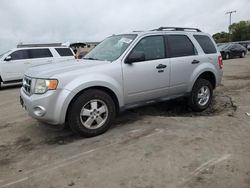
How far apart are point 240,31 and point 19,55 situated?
246ft

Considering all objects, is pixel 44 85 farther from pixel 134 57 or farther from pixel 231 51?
pixel 231 51

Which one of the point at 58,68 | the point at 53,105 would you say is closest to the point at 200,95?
the point at 58,68

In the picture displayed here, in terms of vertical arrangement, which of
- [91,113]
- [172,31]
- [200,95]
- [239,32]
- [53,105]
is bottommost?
[200,95]

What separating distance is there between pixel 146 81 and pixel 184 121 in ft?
3.38

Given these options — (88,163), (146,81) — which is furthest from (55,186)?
(146,81)

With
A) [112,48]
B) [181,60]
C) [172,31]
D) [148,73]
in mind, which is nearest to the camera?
[148,73]

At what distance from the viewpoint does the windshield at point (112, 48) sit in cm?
592

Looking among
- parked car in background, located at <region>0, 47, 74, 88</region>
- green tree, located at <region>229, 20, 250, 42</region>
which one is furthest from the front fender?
green tree, located at <region>229, 20, 250, 42</region>

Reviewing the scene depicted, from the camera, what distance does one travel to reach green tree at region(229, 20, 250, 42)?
79250 mm

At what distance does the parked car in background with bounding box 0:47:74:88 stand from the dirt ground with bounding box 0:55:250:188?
7.75 m

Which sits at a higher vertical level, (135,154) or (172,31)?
(172,31)

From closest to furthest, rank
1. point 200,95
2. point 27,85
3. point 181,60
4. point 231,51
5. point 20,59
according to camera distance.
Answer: point 27,85 < point 181,60 < point 200,95 < point 20,59 < point 231,51

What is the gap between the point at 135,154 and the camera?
4.48 m

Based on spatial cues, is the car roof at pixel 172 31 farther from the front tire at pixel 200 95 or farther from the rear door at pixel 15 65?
the rear door at pixel 15 65
